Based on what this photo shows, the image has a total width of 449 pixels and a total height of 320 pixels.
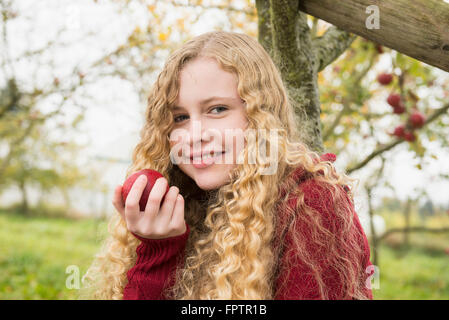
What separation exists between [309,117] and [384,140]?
2.91 meters

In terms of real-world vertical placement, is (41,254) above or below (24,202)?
below

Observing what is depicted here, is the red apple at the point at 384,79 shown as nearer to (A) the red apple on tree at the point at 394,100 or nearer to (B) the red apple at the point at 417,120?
(A) the red apple on tree at the point at 394,100

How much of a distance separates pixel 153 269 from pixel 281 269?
19.6 inches

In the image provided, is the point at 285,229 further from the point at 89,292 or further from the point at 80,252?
the point at 80,252

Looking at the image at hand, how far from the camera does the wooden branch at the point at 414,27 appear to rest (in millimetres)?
1360

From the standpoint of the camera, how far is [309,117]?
81.8 inches

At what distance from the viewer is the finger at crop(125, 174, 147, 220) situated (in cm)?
137

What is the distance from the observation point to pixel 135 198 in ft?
4.53

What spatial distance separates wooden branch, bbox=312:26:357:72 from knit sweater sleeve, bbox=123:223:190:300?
4.07 feet

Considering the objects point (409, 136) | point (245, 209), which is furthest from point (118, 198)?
point (409, 136)

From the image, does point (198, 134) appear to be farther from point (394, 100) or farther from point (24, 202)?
point (24, 202)

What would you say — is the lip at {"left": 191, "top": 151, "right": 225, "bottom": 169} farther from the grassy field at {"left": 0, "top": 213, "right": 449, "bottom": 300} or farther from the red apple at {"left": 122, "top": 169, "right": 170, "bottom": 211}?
the grassy field at {"left": 0, "top": 213, "right": 449, "bottom": 300}

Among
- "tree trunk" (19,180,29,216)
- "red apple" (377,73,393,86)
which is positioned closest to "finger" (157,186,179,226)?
"red apple" (377,73,393,86)

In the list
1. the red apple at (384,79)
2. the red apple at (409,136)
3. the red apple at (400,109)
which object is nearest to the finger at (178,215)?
the red apple at (409,136)
